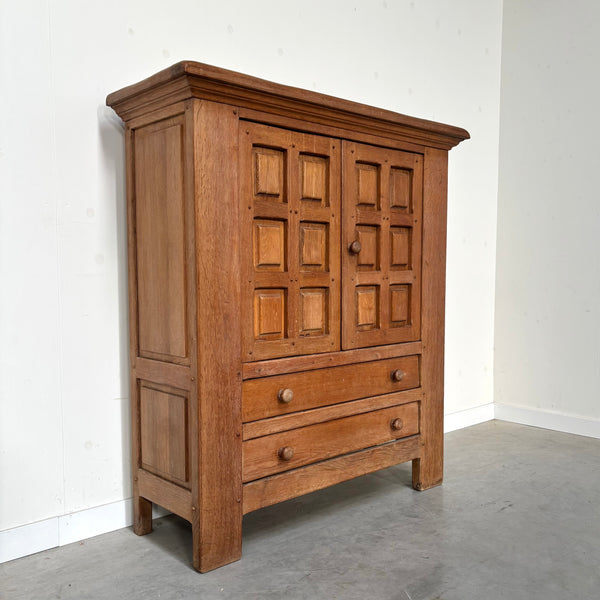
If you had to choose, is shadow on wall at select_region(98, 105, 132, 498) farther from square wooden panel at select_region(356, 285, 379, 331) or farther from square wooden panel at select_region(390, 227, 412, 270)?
square wooden panel at select_region(390, 227, 412, 270)

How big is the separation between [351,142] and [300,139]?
0.26 metres

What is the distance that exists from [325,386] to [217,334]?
52 cm

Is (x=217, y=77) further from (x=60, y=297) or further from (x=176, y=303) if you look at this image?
(x=60, y=297)

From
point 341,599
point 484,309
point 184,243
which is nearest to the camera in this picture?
point 341,599

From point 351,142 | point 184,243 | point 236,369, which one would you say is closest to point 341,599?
point 236,369

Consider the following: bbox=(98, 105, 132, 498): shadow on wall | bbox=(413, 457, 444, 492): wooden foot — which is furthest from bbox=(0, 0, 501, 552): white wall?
bbox=(413, 457, 444, 492): wooden foot

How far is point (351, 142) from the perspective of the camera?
2.25m

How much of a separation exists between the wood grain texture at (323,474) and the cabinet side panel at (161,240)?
52 cm

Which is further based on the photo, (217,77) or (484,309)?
(484,309)

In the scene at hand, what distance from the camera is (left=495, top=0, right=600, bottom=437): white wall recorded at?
11.6 ft

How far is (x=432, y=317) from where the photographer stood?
2621 millimetres

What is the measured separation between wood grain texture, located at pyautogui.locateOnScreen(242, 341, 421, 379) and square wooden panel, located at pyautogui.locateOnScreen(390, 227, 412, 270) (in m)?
0.33

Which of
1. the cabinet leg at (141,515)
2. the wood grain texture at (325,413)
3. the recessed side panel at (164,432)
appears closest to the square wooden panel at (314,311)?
the wood grain texture at (325,413)

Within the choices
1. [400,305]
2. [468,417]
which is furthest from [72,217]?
[468,417]
